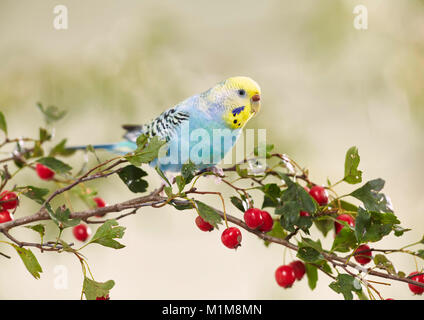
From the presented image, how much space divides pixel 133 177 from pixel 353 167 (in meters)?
0.35

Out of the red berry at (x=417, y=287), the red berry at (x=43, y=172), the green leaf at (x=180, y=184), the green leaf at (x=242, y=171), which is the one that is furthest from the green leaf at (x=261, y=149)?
the red berry at (x=43, y=172)

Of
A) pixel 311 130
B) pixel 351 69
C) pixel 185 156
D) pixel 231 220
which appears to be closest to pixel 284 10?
pixel 351 69

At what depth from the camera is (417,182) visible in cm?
179

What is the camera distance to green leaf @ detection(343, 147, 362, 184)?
684mm

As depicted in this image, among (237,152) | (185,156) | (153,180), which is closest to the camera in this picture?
(185,156)

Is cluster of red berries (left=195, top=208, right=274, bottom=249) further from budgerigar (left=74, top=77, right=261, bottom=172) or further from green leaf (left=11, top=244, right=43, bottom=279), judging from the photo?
green leaf (left=11, top=244, right=43, bottom=279)

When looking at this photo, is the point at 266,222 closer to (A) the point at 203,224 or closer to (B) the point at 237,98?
(A) the point at 203,224

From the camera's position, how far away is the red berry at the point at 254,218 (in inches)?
25.8

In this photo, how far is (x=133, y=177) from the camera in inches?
27.6

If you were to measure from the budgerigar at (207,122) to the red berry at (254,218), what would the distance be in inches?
6.0

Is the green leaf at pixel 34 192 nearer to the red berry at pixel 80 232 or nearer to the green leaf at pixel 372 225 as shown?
the red berry at pixel 80 232
